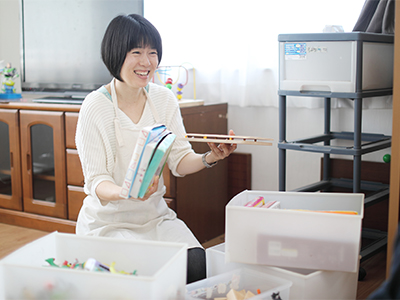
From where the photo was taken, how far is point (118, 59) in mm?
1536

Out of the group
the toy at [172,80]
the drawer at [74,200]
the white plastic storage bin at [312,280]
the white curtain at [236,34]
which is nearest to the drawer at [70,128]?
the drawer at [74,200]

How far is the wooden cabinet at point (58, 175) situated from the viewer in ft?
7.34

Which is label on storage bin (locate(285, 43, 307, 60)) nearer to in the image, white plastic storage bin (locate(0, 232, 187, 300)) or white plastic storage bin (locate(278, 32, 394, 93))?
white plastic storage bin (locate(278, 32, 394, 93))

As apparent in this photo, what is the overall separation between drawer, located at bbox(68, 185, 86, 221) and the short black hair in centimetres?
93

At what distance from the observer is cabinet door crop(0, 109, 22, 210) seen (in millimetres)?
2490

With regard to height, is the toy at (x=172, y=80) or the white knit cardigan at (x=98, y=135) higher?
the toy at (x=172, y=80)

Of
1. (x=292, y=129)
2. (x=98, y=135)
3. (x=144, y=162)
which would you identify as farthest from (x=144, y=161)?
(x=292, y=129)

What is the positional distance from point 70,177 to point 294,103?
113 cm

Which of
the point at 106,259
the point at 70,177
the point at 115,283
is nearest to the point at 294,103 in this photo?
the point at 70,177

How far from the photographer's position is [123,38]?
4.99 ft

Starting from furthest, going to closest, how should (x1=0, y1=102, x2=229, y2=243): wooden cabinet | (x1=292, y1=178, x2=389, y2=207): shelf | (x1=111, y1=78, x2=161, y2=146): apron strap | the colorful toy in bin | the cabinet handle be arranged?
the colorful toy in bin → the cabinet handle → (x1=0, y1=102, x2=229, y2=243): wooden cabinet → (x1=292, y1=178, x2=389, y2=207): shelf → (x1=111, y1=78, x2=161, y2=146): apron strap

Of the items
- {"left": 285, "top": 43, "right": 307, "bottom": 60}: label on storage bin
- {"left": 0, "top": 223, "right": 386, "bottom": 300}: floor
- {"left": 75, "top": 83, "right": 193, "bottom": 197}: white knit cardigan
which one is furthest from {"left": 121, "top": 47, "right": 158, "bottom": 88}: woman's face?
{"left": 0, "top": 223, "right": 386, "bottom": 300}: floor

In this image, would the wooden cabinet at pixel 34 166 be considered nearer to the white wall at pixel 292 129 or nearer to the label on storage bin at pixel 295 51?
the white wall at pixel 292 129

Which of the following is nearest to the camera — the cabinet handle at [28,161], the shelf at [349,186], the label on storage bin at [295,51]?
the label on storage bin at [295,51]
